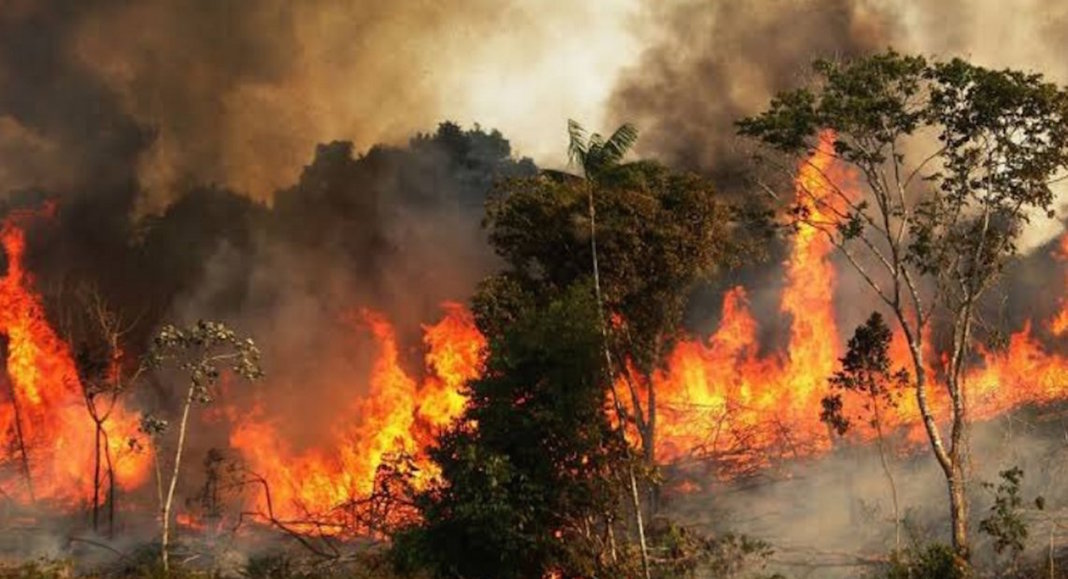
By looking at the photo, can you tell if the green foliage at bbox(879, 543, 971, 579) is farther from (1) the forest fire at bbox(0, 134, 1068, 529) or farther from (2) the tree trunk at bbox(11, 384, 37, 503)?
(2) the tree trunk at bbox(11, 384, 37, 503)

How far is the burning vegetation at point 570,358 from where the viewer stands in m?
21.3

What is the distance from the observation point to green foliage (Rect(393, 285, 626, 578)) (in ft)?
66.0

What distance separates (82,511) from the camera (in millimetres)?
43594

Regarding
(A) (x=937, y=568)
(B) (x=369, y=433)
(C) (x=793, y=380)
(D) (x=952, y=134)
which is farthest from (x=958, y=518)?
(B) (x=369, y=433)

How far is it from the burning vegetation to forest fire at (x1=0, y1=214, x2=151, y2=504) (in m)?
0.18

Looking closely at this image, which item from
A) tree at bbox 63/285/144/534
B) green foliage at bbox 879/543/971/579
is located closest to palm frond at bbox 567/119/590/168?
green foliage at bbox 879/543/971/579

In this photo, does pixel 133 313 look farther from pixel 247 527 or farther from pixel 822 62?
pixel 822 62

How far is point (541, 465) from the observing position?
20.5 meters

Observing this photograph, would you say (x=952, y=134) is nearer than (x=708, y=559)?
Yes

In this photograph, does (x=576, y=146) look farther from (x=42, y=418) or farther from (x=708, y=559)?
(x=42, y=418)

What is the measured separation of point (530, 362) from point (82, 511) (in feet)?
106

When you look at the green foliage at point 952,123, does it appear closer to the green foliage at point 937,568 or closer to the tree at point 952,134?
the tree at point 952,134

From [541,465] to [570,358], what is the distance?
2479mm

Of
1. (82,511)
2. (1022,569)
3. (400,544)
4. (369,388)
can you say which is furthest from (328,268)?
(1022,569)
